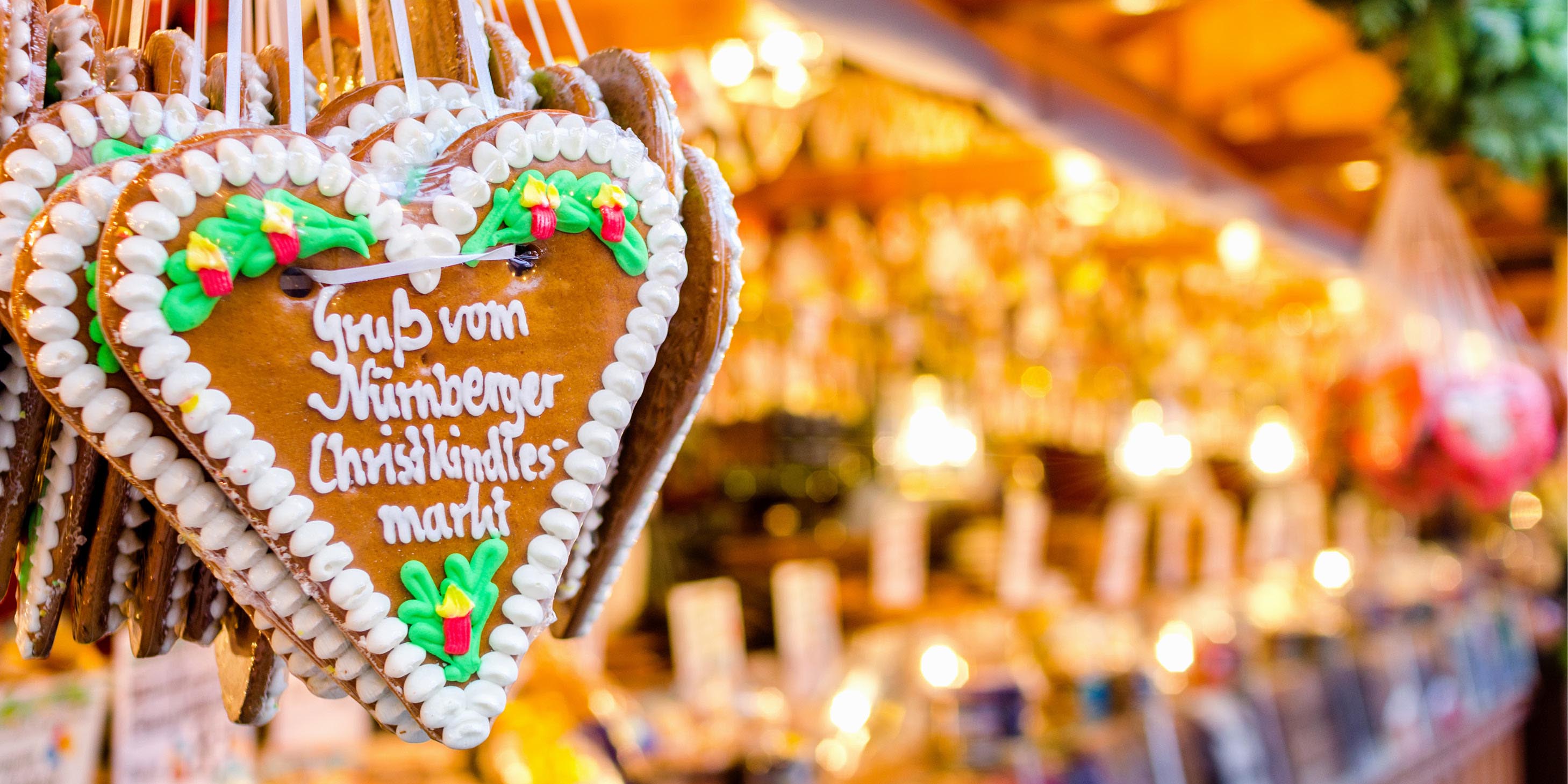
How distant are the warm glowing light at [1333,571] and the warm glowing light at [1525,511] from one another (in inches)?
70.9

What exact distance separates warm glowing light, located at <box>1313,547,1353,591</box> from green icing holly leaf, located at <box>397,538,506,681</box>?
7.36m

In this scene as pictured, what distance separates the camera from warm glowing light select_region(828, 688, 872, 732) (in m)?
4.08

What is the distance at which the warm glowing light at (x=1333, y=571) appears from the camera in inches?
283

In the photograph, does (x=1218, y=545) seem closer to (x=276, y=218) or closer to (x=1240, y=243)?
(x=1240, y=243)

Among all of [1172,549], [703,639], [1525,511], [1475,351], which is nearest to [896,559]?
[703,639]

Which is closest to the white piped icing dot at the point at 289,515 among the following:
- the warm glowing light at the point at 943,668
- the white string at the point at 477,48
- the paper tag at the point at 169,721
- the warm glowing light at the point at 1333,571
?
the white string at the point at 477,48

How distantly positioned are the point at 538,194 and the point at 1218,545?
283 inches

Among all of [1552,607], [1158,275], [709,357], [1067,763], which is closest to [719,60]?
[1067,763]

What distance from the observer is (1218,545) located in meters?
7.18

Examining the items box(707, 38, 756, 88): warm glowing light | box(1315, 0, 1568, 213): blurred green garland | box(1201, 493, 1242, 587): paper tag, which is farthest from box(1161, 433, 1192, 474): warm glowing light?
box(1315, 0, 1568, 213): blurred green garland

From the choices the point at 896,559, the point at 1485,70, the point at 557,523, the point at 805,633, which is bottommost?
the point at 805,633

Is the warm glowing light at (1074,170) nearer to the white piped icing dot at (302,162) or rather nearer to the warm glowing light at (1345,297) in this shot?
the white piped icing dot at (302,162)

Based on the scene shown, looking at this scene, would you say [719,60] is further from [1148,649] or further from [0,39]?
[1148,649]

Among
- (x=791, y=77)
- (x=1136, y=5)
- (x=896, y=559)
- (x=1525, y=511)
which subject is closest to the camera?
(x=1136, y=5)
